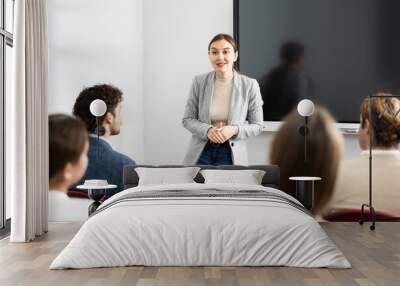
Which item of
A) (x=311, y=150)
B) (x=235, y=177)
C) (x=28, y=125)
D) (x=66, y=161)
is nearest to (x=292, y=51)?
(x=311, y=150)

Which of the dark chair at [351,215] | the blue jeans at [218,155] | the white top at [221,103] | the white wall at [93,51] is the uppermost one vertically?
the white wall at [93,51]

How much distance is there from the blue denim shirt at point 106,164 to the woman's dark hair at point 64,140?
0.14 metres

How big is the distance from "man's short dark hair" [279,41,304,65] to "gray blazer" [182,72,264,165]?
1.60 feet

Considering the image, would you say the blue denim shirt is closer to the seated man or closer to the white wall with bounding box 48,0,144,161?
the seated man

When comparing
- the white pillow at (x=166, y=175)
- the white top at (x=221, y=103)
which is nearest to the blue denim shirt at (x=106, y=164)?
the white pillow at (x=166, y=175)

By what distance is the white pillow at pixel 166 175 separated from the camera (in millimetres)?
6656

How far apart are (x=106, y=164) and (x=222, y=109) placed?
1.53 metres

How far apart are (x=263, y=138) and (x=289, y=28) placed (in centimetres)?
135

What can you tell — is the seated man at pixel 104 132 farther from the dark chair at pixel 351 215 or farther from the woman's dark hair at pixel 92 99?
the dark chair at pixel 351 215

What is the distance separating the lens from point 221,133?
712 cm

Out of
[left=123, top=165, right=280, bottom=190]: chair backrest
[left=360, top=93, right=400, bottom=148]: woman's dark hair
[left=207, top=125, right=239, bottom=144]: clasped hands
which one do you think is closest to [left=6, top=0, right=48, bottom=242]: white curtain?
[left=123, top=165, right=280, bottom=190]: chair backrest

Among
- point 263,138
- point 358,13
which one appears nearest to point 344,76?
point 358,13

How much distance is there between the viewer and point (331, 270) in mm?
4410

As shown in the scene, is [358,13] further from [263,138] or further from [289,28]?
[263,138]
